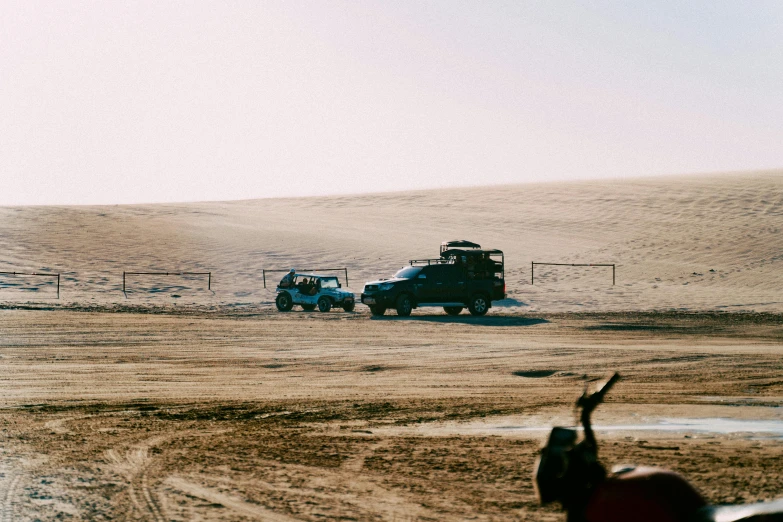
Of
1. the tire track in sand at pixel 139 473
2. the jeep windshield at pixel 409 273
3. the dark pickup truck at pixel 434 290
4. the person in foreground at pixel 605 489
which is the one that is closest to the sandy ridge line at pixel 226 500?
the tire track in sand at pixel 139 473

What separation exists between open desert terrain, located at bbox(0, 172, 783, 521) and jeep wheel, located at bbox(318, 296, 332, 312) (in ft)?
5.52

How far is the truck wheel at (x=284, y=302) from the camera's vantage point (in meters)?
31.1

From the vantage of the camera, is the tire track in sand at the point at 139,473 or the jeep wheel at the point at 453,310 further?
the jeep wheel at the point at 453,310

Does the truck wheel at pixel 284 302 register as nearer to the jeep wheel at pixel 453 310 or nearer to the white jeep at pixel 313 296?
the white jeep at pixel 313 296

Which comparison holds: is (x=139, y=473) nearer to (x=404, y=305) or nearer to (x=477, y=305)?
(x=404, y=305)

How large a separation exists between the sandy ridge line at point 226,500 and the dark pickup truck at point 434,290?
71.2ft

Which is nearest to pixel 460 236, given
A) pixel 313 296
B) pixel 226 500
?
pixel 313 296

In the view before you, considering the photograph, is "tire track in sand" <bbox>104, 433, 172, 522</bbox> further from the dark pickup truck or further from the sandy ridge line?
the dark pickup truck

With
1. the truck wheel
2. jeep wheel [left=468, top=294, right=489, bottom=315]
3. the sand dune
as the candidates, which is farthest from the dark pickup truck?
the sand dune

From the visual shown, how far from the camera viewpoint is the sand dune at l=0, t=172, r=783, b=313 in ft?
120

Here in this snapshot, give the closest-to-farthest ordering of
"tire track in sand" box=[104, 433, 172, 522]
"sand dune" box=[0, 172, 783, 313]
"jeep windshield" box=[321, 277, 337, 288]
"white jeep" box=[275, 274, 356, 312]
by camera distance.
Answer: "tire track in sand" box=[104, 433, 172, 522] → "white jeep" box=[275, 274, 356, 312] → "jeep windshield" box=[321, 277, 337, 288] → "sand dune" box=[0, 172, 783, 313]

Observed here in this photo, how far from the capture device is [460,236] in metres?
53.4

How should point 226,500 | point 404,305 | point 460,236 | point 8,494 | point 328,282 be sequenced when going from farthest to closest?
point 460,236
point 328,282
point 404,305
point 8,494
point 226,500

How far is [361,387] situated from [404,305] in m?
15.7
